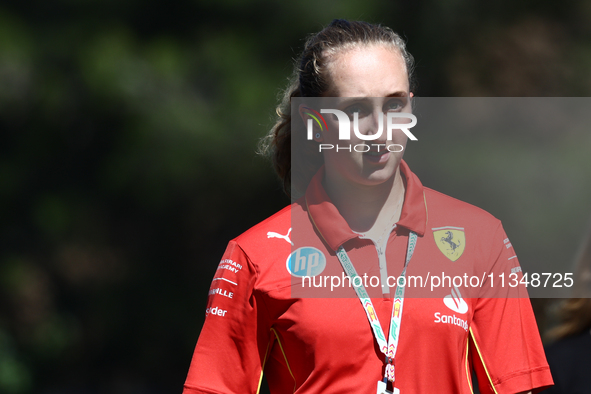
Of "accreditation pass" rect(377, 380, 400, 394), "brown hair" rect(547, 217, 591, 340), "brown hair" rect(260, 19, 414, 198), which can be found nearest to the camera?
"accreditation pass" rect(377, 380, 400, 394)

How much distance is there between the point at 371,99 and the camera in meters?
1.46

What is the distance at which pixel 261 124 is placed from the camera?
3.88m

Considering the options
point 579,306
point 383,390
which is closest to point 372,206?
point 383,390

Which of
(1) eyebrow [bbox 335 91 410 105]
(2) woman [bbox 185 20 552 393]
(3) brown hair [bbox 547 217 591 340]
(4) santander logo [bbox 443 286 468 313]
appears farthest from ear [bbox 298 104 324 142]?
(3) brown hair [bbox 547 217 591 340]

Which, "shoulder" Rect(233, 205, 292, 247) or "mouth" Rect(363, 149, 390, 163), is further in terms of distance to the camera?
"shoulder" Rect(233, 205, 292, 247)

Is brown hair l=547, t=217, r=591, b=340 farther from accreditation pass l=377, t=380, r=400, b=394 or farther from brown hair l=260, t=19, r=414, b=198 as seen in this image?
brown hair l=260, t=19, r=414, b=198

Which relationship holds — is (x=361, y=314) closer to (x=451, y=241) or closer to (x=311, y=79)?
(x=451, y=241)

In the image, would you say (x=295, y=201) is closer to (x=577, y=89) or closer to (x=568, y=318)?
(x=568, y=318)

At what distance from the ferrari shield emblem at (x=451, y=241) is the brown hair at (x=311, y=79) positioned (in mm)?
373

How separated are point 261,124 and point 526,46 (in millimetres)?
1698

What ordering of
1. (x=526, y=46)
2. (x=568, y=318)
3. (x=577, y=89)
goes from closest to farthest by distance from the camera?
(x=568, y=318) < (x=577, y=89) < (x=526, y=46)

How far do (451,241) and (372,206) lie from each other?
0.22 meters

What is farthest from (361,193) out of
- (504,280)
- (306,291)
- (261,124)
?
(261,124)

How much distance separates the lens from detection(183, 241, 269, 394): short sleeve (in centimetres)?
154
